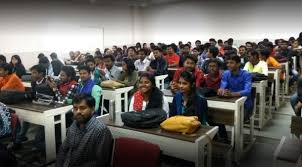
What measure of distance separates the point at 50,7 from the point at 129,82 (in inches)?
250

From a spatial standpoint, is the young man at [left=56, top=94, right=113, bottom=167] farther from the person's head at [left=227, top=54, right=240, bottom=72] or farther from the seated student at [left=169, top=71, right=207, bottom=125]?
the person's head at [left=227, top=54, right=240, bottom=72]

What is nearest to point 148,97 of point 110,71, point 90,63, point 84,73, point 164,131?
point 164,131

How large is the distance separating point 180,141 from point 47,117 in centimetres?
162

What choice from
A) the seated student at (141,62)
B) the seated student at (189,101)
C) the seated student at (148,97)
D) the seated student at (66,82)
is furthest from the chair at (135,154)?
the seated student at (141,62)

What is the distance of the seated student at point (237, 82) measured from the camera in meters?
3.85

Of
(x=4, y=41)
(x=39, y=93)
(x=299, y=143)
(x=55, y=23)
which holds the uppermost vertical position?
(x=55, y=23)

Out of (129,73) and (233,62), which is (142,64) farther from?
(233,62)

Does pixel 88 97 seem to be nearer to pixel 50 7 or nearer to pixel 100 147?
pixel 100 147

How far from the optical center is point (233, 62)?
3.98 meters

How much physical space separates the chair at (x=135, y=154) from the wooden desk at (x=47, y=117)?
1.32 metres

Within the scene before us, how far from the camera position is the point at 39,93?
12.0 ft

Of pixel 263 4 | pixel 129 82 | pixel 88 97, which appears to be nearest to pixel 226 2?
pixel 263 4

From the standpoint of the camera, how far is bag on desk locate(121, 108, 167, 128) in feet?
8.23

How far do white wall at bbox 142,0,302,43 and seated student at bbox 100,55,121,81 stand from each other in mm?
6706
